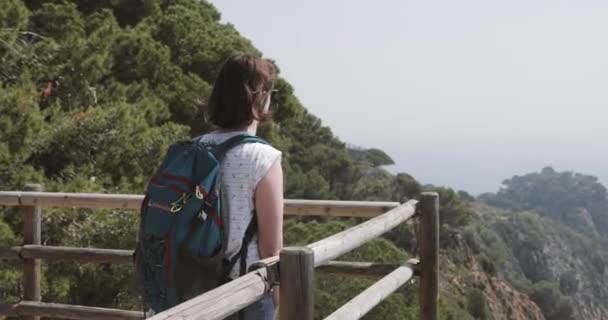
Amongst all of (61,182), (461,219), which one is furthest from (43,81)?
(461,219)

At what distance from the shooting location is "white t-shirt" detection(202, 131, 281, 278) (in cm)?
164

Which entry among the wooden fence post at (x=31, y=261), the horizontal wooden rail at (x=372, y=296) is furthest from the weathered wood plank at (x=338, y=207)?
the wooden fence post at (x=31, y=261)

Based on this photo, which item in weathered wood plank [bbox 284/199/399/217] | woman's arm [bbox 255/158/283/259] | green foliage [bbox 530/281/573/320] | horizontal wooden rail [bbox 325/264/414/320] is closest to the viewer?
A: woman's arm [bbox 255/158/283/259]

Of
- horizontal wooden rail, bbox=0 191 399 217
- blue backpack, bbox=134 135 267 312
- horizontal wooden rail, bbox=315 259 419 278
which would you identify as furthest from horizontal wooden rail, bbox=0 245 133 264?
blue backpack, bbox=134 135 267 312

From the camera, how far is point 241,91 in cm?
166

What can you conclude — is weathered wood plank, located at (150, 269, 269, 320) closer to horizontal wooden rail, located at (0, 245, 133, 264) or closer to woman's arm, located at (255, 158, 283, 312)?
woman's arm, located at (255, 158, 283, 312)

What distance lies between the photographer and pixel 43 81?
9.30 meters

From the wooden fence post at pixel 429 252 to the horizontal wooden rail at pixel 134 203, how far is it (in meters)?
0.12

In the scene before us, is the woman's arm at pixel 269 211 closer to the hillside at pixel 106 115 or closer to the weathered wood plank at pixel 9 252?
the hillside at pixel 106 115

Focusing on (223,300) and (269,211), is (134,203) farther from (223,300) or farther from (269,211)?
(223,300)

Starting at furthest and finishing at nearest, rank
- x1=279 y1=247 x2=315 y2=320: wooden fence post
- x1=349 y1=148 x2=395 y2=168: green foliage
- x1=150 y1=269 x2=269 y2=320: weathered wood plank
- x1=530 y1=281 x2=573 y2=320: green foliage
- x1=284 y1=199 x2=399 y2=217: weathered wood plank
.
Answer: x1=349 y1=148 x2=395 y2=168: green foliage
x1=530 y1=281 x2=573 y2=320: green foliage
x1=284 y1=199 x2=399 y2=217: weathered wood plank
x1=279 y1=247 x2=315 y2=320: wooden fence post
x1=150 y1=269 x2=269 y2=320: weathered wood plank

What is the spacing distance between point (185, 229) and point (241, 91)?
323mm

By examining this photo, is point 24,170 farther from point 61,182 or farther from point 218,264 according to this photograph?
point 218,264

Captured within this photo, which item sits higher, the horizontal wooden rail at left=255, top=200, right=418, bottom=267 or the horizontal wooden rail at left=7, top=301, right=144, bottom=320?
the horizontal wooden rail at left=255, top=200, right=418, bottom=267
